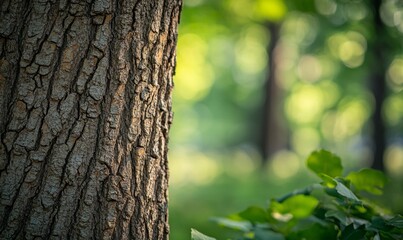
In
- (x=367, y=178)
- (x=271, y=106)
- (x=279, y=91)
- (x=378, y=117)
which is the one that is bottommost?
(x=367, y=178)

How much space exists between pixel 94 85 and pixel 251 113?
80.5 feet

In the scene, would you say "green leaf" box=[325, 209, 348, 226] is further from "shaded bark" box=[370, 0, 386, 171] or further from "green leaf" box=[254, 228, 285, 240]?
"shaded bark" box=[370, 0, 386, 171]

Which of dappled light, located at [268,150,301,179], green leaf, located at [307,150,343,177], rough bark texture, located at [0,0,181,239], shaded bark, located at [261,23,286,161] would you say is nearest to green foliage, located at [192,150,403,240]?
green leaf, located at [307,150,343,177]

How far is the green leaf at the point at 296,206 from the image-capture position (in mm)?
2068

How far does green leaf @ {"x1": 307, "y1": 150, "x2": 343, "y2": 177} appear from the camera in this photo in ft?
6.43

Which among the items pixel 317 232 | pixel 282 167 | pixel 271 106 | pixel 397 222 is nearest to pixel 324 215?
pixel 317 232

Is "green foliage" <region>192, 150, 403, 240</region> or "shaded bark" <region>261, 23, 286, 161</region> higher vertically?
"shaded bark" <region>261, 23, 286, 161</region>

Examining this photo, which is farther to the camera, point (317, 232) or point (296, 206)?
point (296, 206)

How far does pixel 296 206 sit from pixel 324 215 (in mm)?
152

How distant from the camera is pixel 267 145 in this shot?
45.6 ft

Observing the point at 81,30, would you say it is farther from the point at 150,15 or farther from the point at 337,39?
the point at 337,39

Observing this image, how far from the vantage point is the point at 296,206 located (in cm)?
208

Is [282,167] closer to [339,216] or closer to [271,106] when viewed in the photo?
[271,106]

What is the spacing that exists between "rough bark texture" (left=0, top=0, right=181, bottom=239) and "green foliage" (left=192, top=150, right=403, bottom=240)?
43 centimetres
